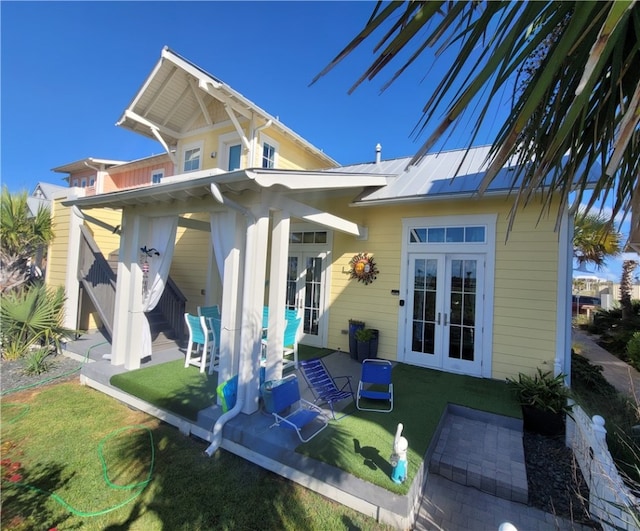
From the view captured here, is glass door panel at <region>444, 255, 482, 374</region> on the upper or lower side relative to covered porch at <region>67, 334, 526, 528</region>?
upper

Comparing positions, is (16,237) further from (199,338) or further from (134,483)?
(134,483)

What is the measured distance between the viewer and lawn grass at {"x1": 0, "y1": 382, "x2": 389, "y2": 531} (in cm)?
266

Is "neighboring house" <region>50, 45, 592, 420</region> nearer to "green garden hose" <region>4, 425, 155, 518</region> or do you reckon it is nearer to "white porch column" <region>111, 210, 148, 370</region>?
"white porch column" <region>111, 210, 148, 370</region>

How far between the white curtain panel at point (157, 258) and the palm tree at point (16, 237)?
5247 millimetres

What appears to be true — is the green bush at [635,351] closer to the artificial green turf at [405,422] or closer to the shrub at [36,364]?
the artificial green turf at [405,422]

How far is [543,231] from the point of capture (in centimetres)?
513

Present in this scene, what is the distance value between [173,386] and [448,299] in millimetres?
5097

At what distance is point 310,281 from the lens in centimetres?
755

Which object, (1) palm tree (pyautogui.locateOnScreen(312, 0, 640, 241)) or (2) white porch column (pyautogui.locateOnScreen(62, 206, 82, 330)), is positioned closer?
(1) palm tree (pyautogui.locateOnScreen(312, 0, 640, 241))

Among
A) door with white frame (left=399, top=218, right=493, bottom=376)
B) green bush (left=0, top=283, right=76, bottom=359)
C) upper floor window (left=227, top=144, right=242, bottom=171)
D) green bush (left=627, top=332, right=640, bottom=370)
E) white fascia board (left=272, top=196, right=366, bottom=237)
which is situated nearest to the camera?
white fascia board (left=272, top=196, right=366, bottom=237)

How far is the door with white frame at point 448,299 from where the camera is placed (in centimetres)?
556

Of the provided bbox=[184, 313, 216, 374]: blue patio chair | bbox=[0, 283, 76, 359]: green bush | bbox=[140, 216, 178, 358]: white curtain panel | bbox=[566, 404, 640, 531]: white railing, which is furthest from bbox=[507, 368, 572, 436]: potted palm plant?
bbox=[0, 283, 76, 359]: green bush

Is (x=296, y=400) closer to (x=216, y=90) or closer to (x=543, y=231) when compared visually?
(x=543, y=231)

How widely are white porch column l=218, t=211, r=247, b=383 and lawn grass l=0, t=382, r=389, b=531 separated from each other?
40.0 inches
